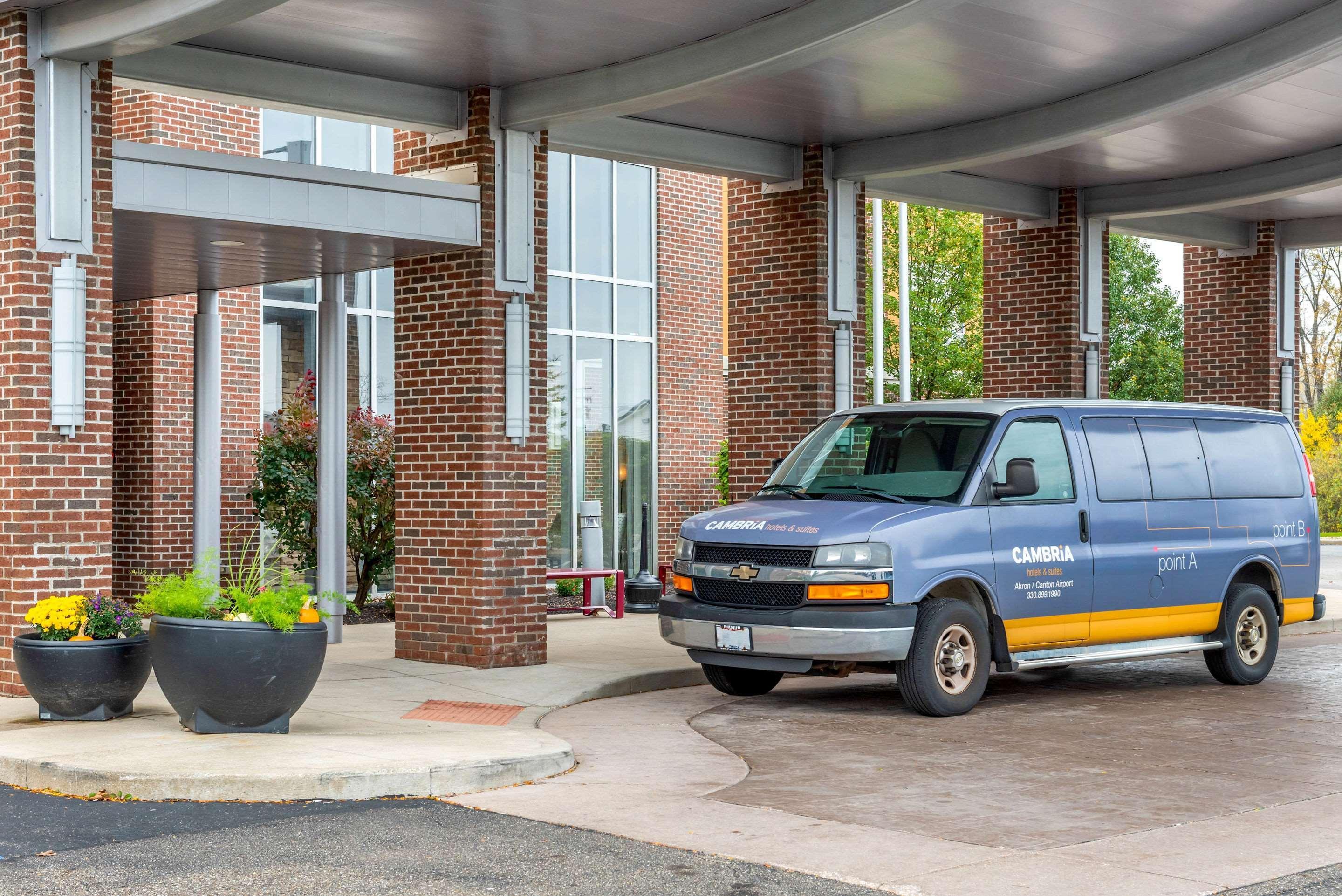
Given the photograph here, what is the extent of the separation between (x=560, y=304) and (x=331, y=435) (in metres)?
7.33

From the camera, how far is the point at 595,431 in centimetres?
2186

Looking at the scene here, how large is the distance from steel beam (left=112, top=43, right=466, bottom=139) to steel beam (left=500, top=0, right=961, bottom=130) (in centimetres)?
57

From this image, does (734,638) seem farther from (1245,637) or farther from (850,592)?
(1245,637)

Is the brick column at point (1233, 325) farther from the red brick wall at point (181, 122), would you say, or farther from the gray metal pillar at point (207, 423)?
the gray metal pillar at point (207, 423)

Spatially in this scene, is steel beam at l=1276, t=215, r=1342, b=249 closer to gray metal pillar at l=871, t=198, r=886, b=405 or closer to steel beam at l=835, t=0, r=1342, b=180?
gray metal pillar at l=871, t=198, r=886, b=405

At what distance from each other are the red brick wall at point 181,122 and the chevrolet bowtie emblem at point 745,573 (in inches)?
303

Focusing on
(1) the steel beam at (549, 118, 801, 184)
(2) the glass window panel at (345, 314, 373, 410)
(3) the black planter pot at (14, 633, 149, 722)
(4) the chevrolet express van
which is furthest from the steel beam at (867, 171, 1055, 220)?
(3) the black planter pot at (14, 633, 149, 722)

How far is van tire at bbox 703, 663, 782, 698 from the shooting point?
11414 mm

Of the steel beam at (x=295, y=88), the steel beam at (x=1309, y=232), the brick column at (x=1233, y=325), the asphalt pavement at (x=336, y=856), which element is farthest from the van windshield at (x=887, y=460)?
the steel beam at (x=1309, y=232)

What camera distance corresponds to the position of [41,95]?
995 centimetres

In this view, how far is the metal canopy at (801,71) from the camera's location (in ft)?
34.9

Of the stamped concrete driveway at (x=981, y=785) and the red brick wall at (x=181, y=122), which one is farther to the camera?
the red brick wall at (x=181, y=122)

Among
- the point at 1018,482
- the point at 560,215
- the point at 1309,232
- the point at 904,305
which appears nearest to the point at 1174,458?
the point at 1018,482

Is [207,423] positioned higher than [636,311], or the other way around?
[636,311]
